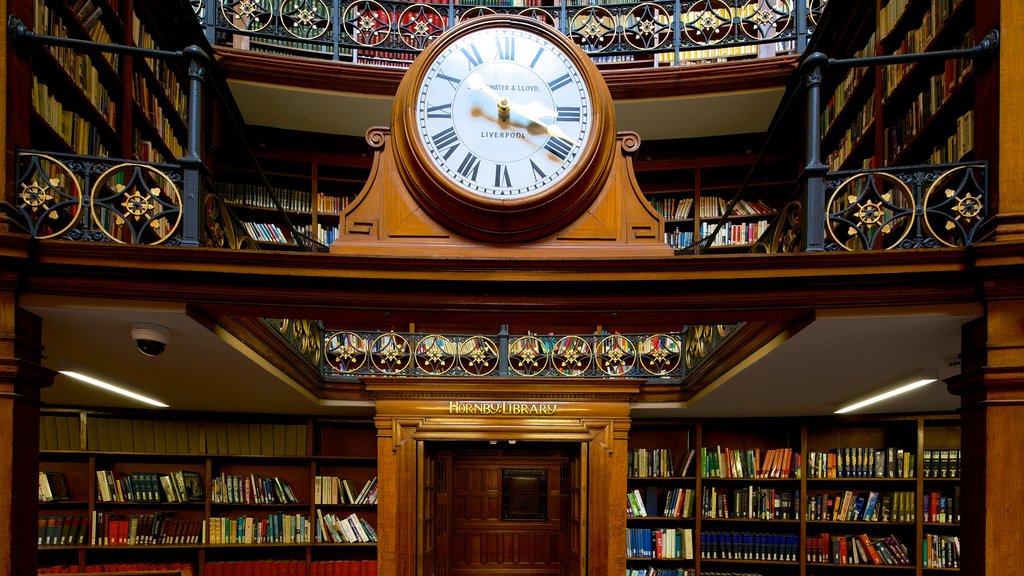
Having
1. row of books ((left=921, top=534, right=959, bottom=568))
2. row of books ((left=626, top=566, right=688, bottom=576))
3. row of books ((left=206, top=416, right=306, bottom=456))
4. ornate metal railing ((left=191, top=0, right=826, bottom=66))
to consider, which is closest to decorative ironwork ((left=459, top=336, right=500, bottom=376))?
row of books ((left=206, top=416, right=306, bottom=456))

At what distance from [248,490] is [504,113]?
556cm

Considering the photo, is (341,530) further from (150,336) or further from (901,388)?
(901,388)

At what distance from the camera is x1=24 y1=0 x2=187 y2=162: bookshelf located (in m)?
3.45

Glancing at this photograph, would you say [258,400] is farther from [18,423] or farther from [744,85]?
[744,85]

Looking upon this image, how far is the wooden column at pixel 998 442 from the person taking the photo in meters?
2.49

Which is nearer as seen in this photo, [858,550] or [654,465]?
[858,550]

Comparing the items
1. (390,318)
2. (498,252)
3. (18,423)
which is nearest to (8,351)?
(18,423)

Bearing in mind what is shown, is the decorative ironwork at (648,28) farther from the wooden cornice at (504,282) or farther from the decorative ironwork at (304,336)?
the wooden cornice at (504,282)

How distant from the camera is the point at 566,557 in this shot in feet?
29.6

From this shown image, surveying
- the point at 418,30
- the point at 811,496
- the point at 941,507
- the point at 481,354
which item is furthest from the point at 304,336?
the point at 941,507

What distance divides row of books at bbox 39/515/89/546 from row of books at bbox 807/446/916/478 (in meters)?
6.57

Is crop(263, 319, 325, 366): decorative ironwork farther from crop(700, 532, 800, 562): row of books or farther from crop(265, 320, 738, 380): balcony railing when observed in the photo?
crop(700, 532, 800, 562): row of books

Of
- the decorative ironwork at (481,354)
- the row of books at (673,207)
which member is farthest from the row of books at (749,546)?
the row of books at (673,207)

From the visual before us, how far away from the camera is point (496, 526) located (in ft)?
31.9
